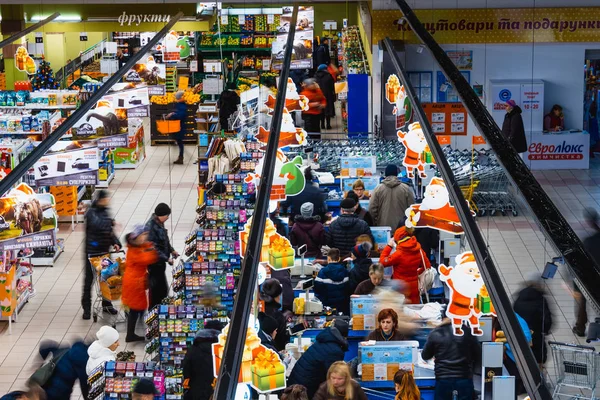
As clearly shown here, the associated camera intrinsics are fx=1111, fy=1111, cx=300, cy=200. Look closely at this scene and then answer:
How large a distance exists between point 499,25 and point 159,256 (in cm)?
1004

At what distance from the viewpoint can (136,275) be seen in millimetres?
11312

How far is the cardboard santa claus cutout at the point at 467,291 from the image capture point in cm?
782

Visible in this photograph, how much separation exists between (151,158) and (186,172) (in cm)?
128

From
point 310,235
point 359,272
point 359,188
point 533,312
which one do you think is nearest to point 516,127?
point 359,188

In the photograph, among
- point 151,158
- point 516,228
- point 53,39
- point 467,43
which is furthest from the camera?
point 53,39

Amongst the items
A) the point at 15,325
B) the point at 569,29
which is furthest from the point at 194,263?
the point at 569,29

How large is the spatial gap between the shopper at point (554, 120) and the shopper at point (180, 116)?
6.72 metres

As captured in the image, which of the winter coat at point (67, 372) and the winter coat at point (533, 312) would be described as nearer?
the winter coat at point (67, 372)

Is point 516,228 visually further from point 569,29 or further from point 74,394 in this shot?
point 74,394

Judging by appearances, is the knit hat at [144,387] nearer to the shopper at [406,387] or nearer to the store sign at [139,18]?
the shopper at [406,387]

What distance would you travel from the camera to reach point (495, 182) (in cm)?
1680

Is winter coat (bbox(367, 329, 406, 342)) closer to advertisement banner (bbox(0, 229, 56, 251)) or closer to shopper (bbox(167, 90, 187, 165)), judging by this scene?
advertisement banner (bbox(0, 229, 56, 251))

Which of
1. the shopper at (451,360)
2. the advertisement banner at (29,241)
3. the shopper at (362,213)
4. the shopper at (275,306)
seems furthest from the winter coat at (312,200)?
the shopper at (451,360)

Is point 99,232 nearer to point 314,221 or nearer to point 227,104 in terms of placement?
point 314,221
